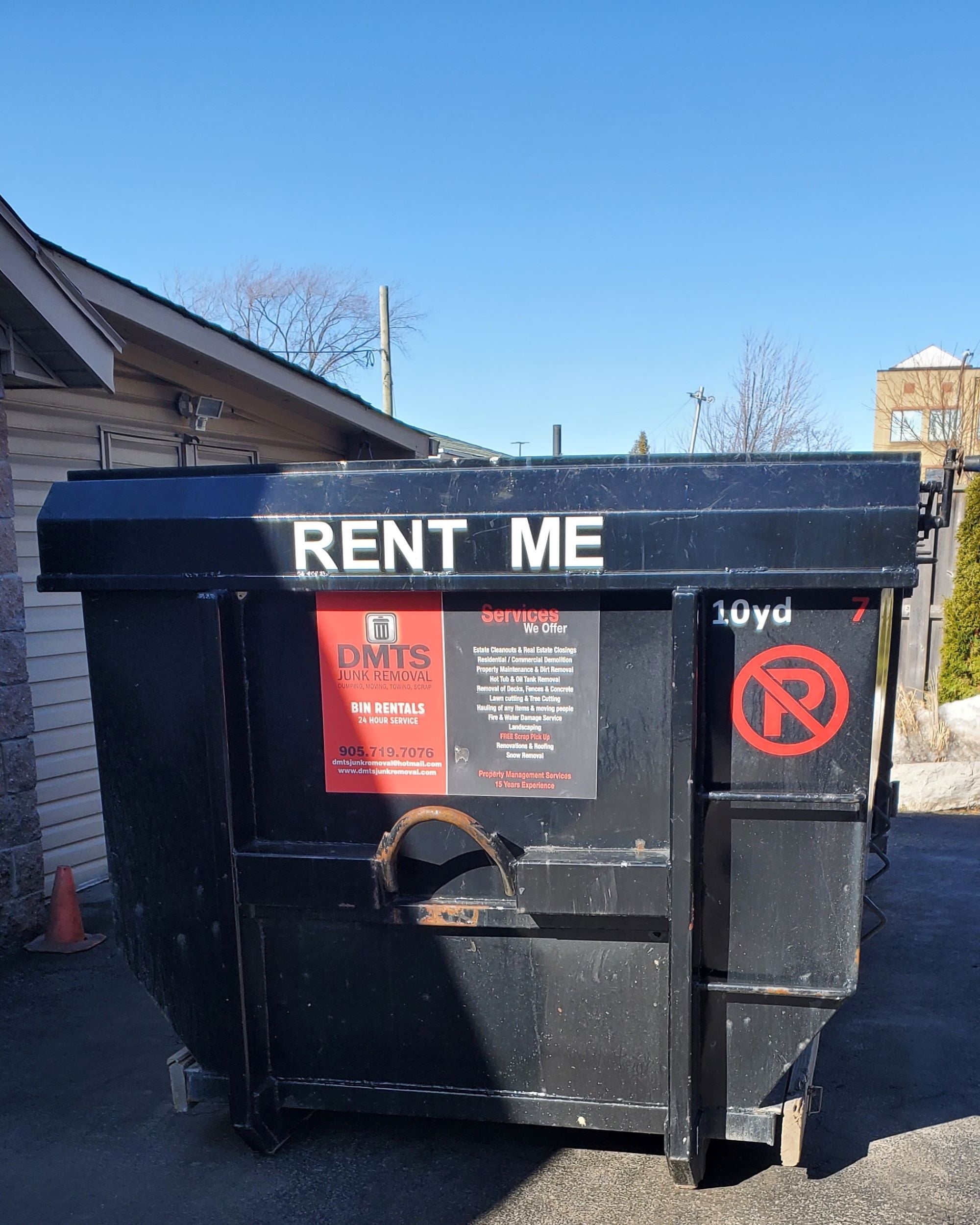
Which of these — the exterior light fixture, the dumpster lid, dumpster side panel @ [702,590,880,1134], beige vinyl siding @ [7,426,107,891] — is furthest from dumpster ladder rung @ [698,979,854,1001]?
the exterior light fixture

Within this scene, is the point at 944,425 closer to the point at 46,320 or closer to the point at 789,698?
the point at 46,320

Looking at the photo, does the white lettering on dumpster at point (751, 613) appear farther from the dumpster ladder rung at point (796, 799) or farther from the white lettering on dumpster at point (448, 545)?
the dumpster ladder rung at point (796, 799)

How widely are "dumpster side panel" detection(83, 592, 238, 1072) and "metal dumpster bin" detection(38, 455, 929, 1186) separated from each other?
0.04 ft

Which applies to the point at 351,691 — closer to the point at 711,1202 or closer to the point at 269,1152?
the point at 269,1152

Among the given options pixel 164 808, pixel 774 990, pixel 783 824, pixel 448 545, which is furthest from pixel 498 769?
pixel 164 808

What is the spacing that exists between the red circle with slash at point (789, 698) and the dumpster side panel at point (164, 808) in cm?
161

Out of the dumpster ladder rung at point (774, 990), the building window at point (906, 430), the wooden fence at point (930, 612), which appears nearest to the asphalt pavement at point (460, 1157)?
the dumpster ladder rung at point (774, 990)

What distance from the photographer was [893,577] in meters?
2.39

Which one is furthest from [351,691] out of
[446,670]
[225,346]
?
[225,346]

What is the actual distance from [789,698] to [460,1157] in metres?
1.85

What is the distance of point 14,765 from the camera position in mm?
5055

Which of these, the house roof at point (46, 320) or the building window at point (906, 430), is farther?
the building window at point (906, 430)

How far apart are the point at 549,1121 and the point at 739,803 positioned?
116cm

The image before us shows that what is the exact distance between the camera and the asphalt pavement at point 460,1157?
8.95 ft
